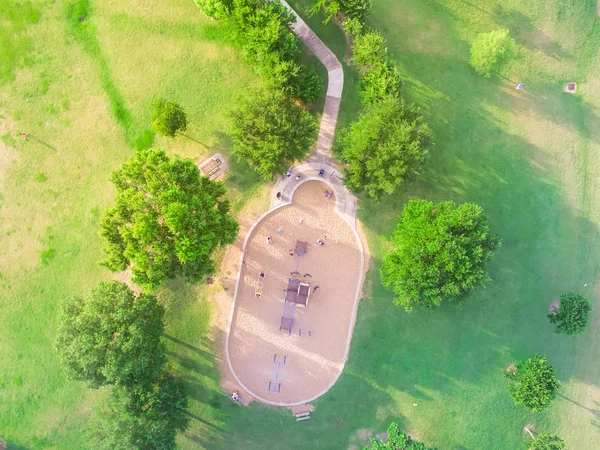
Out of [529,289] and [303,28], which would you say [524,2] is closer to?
[303,28]

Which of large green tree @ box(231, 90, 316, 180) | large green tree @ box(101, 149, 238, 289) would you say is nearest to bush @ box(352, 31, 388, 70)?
large green tree @ box(231, 90, 316, 180)

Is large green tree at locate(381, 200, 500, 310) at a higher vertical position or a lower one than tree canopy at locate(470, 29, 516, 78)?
lower

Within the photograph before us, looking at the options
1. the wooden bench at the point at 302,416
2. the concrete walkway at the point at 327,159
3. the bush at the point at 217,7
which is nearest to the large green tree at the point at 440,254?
the concrete walkway at the point at 327,159

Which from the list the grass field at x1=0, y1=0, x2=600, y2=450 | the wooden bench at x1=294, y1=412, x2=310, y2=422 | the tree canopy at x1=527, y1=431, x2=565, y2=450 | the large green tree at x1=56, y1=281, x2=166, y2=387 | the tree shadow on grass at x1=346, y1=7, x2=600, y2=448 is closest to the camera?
the large green tree at x1=56, y1=281, x2=166, y2=387

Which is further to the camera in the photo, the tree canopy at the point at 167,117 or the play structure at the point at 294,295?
the play structure at the point at 294,295

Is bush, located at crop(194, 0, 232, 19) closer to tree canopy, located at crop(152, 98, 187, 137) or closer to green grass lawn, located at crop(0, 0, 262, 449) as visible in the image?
green grass lawn, located at crop(0, 0, 262, 449)

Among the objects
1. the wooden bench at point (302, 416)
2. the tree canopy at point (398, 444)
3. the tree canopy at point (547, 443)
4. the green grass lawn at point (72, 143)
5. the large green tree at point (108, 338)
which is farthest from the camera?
the wooden bench at point (302, 416)

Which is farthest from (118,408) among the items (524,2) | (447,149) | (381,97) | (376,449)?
(524,2)

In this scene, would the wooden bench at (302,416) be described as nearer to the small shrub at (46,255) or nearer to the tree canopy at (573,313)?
the tree canopy at (573,313)
